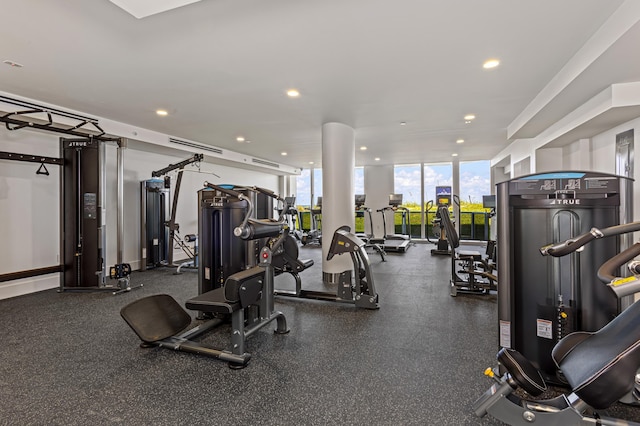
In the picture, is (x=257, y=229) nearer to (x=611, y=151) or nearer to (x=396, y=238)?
(x=611, y=151)

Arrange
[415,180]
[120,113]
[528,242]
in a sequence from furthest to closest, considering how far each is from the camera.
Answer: [415,180], [120,113], [528,242]

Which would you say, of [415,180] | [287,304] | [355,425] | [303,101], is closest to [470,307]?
[287,304]

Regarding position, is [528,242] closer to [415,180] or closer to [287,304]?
[287,304]

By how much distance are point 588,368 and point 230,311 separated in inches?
83.9

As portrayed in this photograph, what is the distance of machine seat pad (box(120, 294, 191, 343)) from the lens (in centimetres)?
258

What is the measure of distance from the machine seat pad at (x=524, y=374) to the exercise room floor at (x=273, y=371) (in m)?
0.44

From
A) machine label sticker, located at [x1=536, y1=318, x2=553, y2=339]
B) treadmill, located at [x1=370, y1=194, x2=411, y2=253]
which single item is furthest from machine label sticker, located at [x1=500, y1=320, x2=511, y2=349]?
treadmill, located at [x1=370, y1=194, x2=411, y2=253]

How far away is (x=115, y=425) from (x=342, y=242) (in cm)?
271

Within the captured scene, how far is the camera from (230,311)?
2.38m

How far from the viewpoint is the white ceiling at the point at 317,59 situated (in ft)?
7.36

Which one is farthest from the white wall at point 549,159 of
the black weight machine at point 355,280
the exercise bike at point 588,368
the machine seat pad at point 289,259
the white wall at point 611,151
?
the exercise bike at point 588,368

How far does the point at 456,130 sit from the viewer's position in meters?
5.78

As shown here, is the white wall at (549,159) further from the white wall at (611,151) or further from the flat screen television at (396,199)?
the flat screen television at (396,199)

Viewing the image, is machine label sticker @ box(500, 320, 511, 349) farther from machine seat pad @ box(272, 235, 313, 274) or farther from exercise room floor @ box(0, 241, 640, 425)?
machine seat pad @ box(272, 235, 313, 274)
